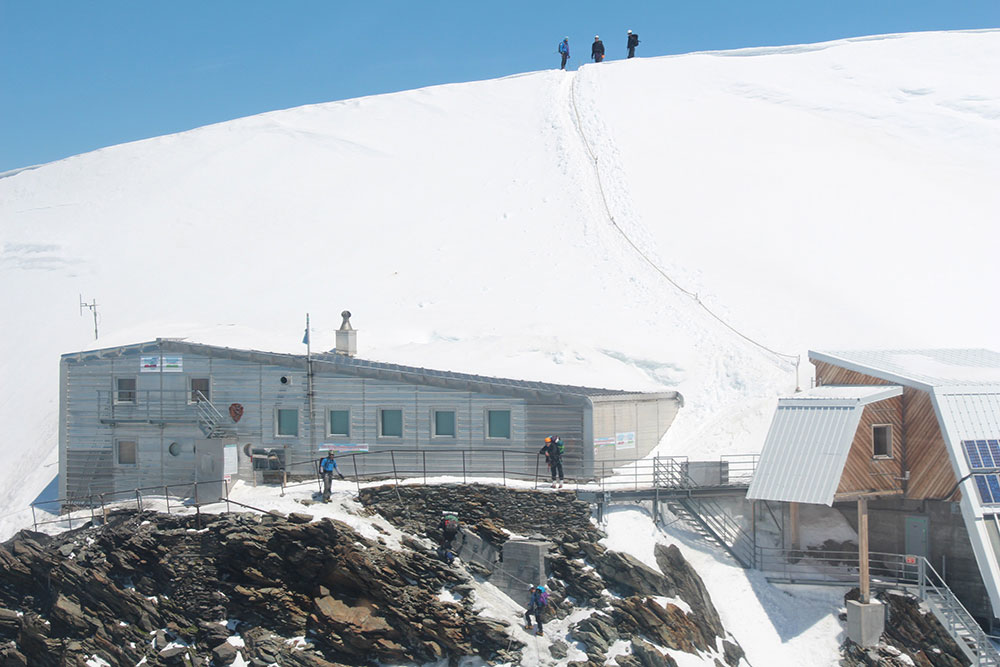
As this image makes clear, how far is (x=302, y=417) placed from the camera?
2953 cm

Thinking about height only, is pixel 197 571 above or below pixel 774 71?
below

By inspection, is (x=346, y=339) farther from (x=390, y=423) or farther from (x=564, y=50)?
(x=564, y=50)

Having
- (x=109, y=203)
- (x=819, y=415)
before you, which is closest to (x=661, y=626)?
(x=819, y=415)

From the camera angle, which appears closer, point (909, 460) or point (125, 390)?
point (909, 460)

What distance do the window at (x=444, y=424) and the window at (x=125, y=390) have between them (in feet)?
32.5

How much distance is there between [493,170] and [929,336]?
26.2 m

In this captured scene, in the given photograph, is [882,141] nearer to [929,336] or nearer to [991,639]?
[929,336]

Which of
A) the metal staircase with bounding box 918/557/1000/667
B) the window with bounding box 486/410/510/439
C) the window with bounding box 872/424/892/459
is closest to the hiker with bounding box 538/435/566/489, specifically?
the window with bounding box 486/410/510/439

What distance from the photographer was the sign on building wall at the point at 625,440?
1122 inches

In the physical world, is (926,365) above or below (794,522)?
above

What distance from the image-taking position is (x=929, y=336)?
1470 inches

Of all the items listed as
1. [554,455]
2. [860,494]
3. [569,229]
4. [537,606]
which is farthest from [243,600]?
[569,229]

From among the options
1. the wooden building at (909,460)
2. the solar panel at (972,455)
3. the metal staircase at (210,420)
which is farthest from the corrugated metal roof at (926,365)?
the metal staircase at (210,420)

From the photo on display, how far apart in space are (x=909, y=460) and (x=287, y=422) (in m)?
17.3
